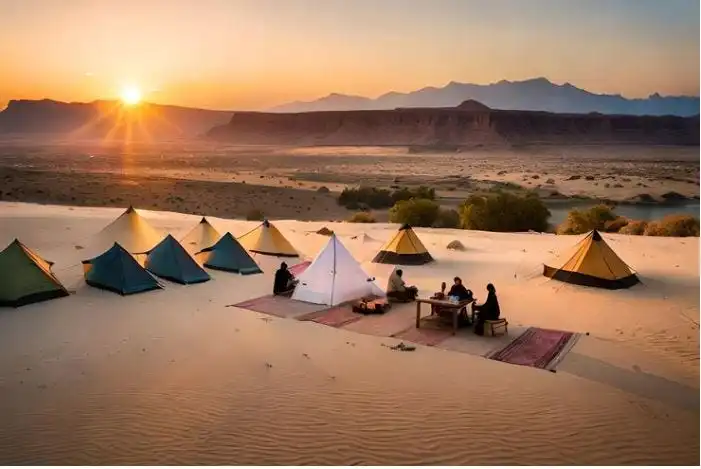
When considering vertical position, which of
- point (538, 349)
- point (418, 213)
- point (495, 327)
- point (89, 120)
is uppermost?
point (89, 120)

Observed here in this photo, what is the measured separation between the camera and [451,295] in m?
9.88

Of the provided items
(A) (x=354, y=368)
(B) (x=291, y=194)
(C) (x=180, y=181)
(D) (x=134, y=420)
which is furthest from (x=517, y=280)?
(C) (x=180, y=181)

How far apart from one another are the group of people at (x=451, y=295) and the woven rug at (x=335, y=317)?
1041mm

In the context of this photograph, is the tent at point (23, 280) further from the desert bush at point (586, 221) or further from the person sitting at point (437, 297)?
the desert bush at point (586, 221)

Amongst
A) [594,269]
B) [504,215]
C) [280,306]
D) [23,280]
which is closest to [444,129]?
[504,215]

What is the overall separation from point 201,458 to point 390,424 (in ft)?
6.08

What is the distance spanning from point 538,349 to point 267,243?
9.28 m

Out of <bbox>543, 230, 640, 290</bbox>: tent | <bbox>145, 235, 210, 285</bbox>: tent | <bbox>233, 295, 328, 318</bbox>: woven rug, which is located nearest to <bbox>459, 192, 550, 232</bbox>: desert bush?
Result: <bbox>543, 230, 640, 290</bbox>: tent

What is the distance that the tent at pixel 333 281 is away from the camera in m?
11.5

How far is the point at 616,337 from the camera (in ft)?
32.1

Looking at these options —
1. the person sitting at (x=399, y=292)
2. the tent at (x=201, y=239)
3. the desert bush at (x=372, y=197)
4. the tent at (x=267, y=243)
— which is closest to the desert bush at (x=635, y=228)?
the tent at (x=267, y=243)

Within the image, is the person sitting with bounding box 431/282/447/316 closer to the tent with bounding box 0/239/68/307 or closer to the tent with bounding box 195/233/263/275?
the tent with bounding box 195/233/263/275

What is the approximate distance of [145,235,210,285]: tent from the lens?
13148mm

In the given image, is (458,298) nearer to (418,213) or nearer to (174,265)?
(174,265)
